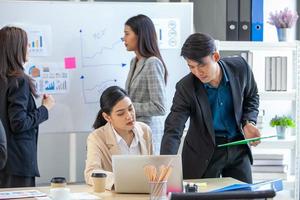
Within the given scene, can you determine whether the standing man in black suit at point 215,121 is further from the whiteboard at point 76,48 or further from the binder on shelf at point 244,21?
the binder on shelf at point 244,21

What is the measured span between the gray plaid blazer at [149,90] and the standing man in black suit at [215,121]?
1.81 feet

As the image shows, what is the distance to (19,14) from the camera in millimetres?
3980

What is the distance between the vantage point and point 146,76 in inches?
143

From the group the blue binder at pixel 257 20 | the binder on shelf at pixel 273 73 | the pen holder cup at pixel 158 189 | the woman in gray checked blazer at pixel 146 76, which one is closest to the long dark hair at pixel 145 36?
the woman in gray checked blazer at pixel 146 76

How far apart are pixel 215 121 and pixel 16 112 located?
1132 mm

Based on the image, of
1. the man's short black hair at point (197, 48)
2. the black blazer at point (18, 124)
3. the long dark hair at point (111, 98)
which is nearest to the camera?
the man's short black hair at point (197, 48)

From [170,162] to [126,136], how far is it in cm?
61

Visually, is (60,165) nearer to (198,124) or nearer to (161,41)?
(161,41)

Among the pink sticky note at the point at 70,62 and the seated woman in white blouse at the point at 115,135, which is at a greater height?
the pink sticky note at the point at 70,62

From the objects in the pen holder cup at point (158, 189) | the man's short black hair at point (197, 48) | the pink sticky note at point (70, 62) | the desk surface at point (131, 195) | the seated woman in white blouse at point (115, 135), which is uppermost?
the man's short black hair at point (197, 48)

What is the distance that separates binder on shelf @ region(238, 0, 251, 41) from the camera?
432 centimetres

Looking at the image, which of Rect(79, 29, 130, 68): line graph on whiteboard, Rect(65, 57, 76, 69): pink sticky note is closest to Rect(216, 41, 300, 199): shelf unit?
Rect(79, 29, 130, 68): line graph on whiteboard

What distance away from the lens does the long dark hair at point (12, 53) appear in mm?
3381

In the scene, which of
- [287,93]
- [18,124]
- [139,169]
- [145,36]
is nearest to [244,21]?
[287,93]
